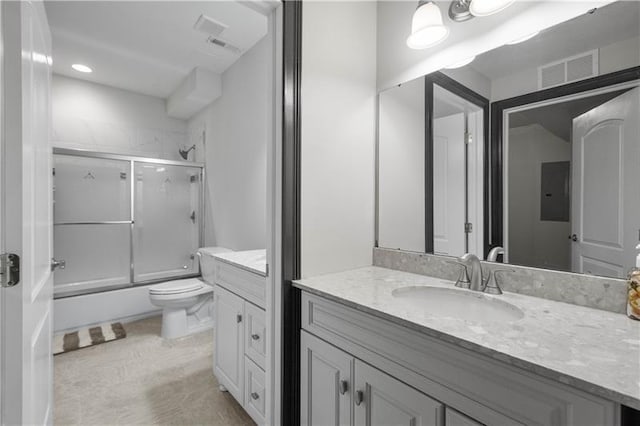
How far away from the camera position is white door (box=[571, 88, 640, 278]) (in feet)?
3.05

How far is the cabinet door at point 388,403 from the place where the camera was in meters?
0.81

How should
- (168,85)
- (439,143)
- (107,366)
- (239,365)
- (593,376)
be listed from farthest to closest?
(168,85) → (107,366) → (239,365) → (439,143) → (593,376)

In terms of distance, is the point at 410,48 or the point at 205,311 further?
the point at 205,311

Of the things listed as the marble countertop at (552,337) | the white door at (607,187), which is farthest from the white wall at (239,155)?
the white door at (607,187)

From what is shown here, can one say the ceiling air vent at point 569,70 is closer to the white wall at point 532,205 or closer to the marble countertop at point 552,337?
the white wall at point 532,205

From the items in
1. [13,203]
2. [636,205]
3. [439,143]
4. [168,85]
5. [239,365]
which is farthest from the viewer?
[168,85]

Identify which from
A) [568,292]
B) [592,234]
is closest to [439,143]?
[592,234]

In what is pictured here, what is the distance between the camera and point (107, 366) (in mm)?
2217

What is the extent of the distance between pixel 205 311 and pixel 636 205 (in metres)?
3.10

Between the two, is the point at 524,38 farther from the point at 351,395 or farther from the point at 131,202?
the point at 131,202

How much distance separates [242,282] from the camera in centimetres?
163

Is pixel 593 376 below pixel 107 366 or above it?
above

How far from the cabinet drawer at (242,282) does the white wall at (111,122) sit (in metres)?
2.80

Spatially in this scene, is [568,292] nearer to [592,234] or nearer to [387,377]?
[592,234]
